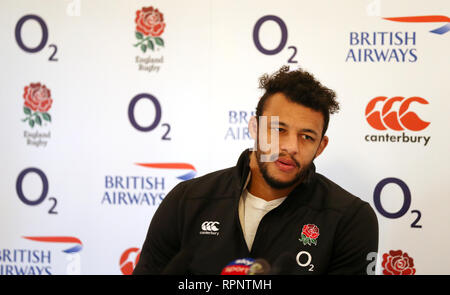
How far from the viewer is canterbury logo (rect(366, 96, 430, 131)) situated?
222cm

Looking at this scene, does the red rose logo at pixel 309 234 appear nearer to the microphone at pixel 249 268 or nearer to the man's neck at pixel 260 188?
the man's neck at pixel 260 188

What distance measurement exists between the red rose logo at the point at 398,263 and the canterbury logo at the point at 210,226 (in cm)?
115

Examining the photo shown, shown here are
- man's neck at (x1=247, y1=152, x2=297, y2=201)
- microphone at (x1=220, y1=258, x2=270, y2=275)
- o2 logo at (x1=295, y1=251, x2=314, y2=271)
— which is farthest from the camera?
man's neck at (x1=247, y1=152, x2=297, y2=201)

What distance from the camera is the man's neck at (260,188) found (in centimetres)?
150

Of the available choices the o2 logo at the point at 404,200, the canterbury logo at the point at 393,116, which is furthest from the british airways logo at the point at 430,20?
the o2 logo at the point at 404,200

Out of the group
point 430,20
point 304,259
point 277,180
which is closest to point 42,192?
point 277,180

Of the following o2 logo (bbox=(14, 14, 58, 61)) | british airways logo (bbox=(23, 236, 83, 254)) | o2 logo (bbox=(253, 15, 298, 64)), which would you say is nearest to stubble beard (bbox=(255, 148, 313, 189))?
o2 logo (bbox=(253, 15, 298, 64))

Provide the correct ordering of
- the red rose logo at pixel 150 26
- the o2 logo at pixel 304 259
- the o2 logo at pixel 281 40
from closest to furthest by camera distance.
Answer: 1. the o2 logo at pixel 304 259
2. the o2 logo at pixel 281 40
3. the red rose logo at pixel 150 26

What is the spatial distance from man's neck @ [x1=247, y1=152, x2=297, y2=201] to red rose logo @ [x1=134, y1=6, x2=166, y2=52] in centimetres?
110

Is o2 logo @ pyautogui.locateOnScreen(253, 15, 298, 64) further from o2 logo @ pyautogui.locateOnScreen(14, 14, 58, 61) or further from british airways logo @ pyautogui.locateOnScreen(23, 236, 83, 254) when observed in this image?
british airways logo @ pyautogui.locateOnScreen(23, 236, 83, 254)

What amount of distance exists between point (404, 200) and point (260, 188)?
3.31 feet

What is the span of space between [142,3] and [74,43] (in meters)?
0.40
